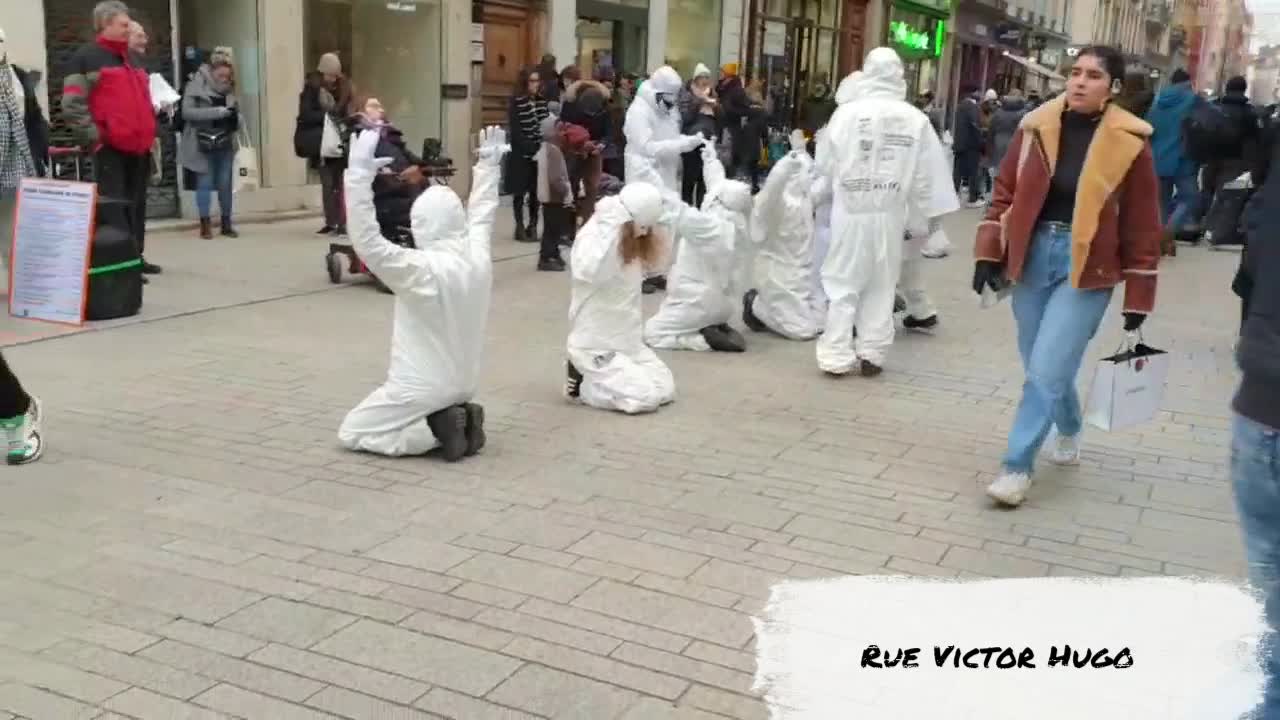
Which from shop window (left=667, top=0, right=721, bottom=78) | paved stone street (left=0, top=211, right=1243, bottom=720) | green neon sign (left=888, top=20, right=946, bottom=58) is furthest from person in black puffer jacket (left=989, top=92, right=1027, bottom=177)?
green neon sign (left=888, top=20, right=946, bottom=58)

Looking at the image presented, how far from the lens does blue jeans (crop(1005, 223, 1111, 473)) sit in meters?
5.19

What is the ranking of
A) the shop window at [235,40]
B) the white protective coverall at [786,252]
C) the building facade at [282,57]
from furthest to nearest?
the shop window at [235,40] → the building facade at [282,57] → the white protective coverall at [786,252]

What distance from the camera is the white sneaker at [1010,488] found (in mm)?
5297

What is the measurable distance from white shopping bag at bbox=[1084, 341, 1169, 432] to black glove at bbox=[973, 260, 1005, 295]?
584mm

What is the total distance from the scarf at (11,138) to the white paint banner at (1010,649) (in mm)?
6839

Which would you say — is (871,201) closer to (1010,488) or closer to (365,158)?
(1010,488)

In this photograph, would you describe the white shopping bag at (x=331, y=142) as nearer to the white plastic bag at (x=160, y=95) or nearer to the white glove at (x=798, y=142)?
the white plastic bag at (x=160, y=95)

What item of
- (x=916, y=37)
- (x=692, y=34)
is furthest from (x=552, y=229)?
(x=916, y=37)

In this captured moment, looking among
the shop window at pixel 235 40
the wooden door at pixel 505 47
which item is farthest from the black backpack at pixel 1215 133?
the wooden door at pixel 505 47

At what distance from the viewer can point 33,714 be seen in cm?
A: 331

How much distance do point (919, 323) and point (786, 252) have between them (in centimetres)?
135

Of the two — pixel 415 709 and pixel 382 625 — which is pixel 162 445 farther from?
pixel 415 709

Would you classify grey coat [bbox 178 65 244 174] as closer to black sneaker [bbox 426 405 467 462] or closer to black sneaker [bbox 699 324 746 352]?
black sneaker [bbox 699 324 746 352]

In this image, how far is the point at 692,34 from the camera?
23688mm
